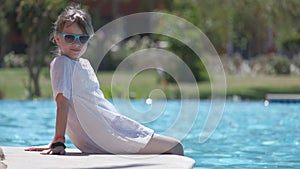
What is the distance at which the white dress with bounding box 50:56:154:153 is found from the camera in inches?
180

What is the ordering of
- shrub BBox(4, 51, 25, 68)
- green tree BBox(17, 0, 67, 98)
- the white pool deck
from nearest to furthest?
1. the white pool deck
2. green tree BBox(17, 0, 67, 98)
3. shrub BBox(4, 51, 25, 68)

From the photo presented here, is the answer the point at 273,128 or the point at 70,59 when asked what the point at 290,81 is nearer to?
the point at 273,128

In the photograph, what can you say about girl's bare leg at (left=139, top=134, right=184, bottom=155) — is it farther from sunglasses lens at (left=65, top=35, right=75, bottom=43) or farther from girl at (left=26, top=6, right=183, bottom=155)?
sunglasses lens at (left=65, top=35, right=75, bottom=43)

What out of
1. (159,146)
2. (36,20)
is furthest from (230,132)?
(36,20)

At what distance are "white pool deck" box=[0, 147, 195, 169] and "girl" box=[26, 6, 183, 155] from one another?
0.10 meters

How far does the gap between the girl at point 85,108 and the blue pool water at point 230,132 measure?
1.64 metres

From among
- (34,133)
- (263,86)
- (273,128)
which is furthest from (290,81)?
(34,133)

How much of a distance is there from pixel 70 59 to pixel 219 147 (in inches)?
143

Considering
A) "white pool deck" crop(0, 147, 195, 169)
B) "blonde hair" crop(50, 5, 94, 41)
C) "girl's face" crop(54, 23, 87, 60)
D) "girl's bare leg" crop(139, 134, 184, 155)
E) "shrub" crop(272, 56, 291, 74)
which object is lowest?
"shrub" crop(272, 56, 291, 74)

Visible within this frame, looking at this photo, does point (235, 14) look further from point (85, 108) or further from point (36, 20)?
point (85, 108)

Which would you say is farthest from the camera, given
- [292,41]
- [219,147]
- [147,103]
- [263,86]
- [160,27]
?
[292,41]

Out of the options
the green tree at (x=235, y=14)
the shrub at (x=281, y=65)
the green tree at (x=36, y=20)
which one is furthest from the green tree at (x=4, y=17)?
the shrub at (x=281, y=65)

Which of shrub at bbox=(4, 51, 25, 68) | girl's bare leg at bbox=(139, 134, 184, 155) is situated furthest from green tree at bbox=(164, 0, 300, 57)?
girl's bare leg at bbox=(139, 134, 184, 155)

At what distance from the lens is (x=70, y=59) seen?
4.61 metres
